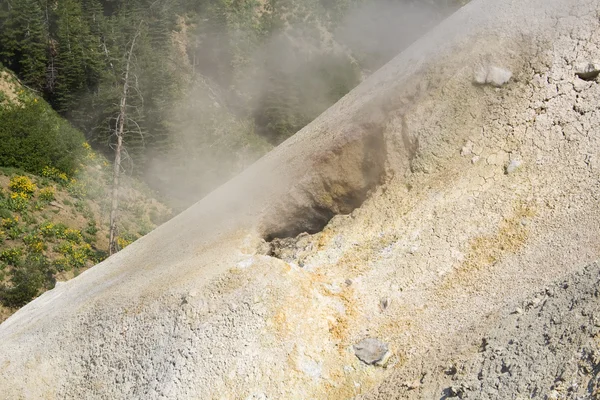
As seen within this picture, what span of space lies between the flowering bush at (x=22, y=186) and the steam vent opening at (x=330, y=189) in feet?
47.9

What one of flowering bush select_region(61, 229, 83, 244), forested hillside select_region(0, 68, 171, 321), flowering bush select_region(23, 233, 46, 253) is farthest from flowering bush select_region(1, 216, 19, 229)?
flowering bush select_region(61, 229, 83, 244)

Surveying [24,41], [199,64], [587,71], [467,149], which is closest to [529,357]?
[467,149]

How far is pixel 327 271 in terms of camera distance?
5859 millimetres

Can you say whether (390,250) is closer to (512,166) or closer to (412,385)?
(512,166)

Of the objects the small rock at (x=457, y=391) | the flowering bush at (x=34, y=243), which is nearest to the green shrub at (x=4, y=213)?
the flowering bush at (x=34, y=243)

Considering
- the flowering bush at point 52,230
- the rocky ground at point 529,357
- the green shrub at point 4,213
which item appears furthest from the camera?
the flowering bush at point 52,230

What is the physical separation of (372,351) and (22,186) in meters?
17.1

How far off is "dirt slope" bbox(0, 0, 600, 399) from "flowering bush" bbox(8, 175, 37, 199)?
12969mm

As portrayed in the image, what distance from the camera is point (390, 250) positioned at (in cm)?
576

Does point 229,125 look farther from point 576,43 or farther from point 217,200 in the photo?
point 576,43

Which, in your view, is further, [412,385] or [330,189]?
[330,189]

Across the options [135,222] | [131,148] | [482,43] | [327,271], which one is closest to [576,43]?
[482,43]

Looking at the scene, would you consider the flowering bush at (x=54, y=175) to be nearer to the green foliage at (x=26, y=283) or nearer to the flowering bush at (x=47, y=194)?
the flowering bush at (x=47, y=194)

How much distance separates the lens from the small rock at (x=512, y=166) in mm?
5777
